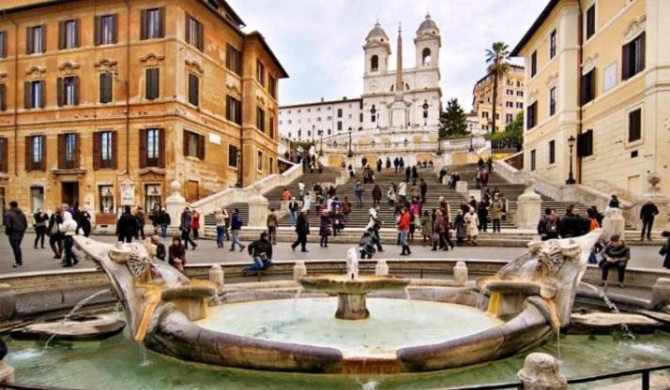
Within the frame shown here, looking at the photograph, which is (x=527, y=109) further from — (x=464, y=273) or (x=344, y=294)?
(x=344, y=294)

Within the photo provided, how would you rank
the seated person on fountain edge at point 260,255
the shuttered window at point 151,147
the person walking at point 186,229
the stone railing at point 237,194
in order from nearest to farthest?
the seated person on fountain edge at point 260,255 < the person walking at point 186,229 < the stone railing at point 237,194 < the shuttered window at point 151,147

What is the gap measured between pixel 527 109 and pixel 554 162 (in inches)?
295

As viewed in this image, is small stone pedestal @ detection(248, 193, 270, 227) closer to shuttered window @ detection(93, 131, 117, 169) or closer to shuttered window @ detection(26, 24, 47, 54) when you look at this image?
shuttered window @ detection(93, 131, 117, 169)

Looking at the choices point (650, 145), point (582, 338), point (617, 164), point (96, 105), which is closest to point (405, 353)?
point (582, 338)

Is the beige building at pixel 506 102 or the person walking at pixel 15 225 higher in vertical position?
the beige building at pixel 506 102

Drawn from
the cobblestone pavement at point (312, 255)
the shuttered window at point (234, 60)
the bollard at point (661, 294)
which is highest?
the shuttered window at point (234, 60)

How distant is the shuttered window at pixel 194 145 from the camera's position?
33219 millimetres

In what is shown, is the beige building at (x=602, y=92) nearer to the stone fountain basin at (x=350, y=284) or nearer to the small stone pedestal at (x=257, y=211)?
the small stone pedestal at (x=257, y=211)

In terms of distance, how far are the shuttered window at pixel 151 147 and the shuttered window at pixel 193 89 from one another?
119 inches

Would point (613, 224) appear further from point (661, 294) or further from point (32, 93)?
point (32, 93)

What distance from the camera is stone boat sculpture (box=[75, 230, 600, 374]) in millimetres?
6000

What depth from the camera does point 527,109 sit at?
39094 mm

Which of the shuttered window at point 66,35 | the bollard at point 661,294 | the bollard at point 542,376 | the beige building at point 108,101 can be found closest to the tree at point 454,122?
the beige building at point 108,101

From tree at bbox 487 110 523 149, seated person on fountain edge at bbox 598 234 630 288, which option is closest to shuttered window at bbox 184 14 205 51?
seated person on fountain edge at bbox 598 234 630 288
